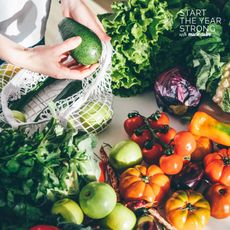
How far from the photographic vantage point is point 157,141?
1.57 metres

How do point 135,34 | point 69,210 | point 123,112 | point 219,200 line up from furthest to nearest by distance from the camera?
point 123,112, point 135,34, point 219,200, point 69,210

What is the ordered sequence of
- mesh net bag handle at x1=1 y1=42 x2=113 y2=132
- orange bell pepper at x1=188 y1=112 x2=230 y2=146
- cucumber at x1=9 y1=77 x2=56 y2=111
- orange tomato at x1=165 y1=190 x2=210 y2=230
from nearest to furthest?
orange tomato at x1=165 y1=190 x2=210 y2=230
mesh net bag handle at x1=1 y1=42 x2=113 y2=132
orange bell pepper at x1=188 y1=112 x2=230 y2=146
cucumber at x1=9 y1=77 x2=56 y2=111

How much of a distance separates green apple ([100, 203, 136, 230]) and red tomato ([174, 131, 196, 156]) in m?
0.26

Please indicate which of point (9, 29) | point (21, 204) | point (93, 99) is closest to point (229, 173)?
point (93, 99)

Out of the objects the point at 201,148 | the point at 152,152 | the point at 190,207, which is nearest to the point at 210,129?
the point at 201,148

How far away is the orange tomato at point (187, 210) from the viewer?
139cm

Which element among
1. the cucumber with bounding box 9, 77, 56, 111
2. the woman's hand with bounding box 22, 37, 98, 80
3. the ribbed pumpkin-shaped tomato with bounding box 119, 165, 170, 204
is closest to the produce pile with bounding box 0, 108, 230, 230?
the ribbed pumpkin-shaped tomato with bounding box 119, 165, 170, 204

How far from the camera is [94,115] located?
63.4 inches

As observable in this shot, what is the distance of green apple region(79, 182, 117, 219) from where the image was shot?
1.33m

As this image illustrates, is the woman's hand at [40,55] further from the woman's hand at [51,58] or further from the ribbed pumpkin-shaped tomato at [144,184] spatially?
the ribbed pumpkin-shaped tomato at [144,184]

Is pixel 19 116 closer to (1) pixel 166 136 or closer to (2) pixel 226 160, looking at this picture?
(1) pixel 166 136

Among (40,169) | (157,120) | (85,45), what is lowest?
(157,120)

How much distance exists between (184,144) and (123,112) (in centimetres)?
32

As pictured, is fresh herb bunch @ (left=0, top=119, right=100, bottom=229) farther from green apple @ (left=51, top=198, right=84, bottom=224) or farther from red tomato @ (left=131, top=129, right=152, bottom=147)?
red tomato @ (left=131, top=129, right=152, bottom=147)
